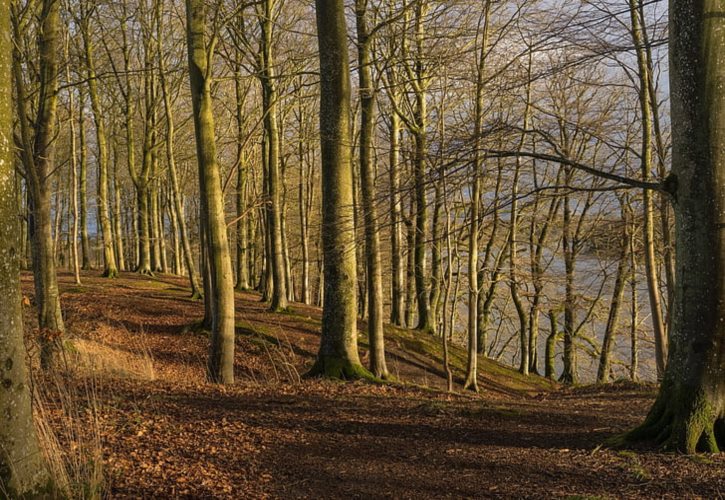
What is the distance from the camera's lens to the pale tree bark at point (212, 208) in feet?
33.0

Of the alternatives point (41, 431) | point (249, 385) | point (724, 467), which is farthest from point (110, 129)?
point (724, 467)

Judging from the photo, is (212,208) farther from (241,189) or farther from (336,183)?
(241,189)

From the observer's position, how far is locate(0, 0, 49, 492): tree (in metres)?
3.39

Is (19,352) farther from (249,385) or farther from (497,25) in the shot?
(497,25)

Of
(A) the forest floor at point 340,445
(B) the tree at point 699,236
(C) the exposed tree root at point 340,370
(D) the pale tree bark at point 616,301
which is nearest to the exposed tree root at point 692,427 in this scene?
(B) the tree at point 699,236

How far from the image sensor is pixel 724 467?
4738 mm

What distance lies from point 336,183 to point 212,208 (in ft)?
8.22

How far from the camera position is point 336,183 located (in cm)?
896

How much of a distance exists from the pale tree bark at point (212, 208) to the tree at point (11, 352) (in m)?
6.50

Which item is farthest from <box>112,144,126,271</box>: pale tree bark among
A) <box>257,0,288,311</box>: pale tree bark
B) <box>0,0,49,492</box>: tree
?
<box>0,0,49,492</box>: tree

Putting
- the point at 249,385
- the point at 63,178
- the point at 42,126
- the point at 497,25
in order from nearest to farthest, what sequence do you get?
the point at 249,385 < the point at 42,126 < the point at 497,25 < the point at 63,178

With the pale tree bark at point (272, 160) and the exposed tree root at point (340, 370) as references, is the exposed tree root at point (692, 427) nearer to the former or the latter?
the exposed tree root at point (340, 370)

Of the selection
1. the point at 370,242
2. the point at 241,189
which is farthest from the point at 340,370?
the point at 241,189

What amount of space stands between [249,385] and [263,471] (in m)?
4.26
